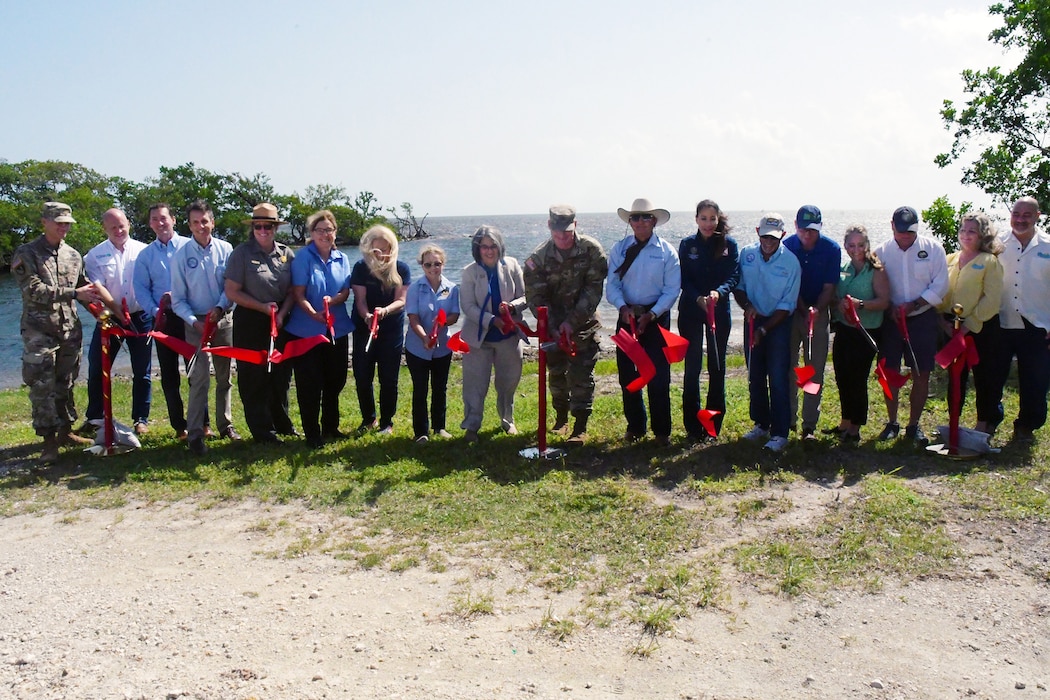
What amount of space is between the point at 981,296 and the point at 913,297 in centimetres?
61

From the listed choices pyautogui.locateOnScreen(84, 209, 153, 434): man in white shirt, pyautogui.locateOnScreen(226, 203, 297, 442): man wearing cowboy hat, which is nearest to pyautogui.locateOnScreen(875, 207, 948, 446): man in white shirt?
pyautogui.locateOnScreen(226, 203, 297, 442): man wearing cowboy hat

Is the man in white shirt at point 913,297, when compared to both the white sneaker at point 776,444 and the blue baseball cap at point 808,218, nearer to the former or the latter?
the blue baseball cap at point 808,218

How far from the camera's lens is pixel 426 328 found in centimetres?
754

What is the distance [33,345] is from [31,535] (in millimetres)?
2303

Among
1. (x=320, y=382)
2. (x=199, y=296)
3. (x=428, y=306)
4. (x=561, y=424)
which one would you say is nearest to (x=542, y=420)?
(x=561, y=424)

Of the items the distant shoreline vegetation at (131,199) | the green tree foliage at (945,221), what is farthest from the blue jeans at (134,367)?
the distant shoreline vegetation at (131,199)

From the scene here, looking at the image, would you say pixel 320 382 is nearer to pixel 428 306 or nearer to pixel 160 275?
pixel 428 306

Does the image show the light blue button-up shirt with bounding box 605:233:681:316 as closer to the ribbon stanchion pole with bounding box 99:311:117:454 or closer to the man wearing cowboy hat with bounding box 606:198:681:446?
the man wearing cowboy hat with bounding box 606:198:681:446

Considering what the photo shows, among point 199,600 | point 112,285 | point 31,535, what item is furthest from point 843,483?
point 112,285

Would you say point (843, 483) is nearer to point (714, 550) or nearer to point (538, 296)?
point (714, 550)

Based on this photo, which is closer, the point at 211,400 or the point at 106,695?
the point at 106,695

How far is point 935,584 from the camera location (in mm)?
4625

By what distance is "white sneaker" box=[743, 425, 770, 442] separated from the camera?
7250 millimetres

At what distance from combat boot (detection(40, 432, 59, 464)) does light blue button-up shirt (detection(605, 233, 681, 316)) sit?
5.22 m
